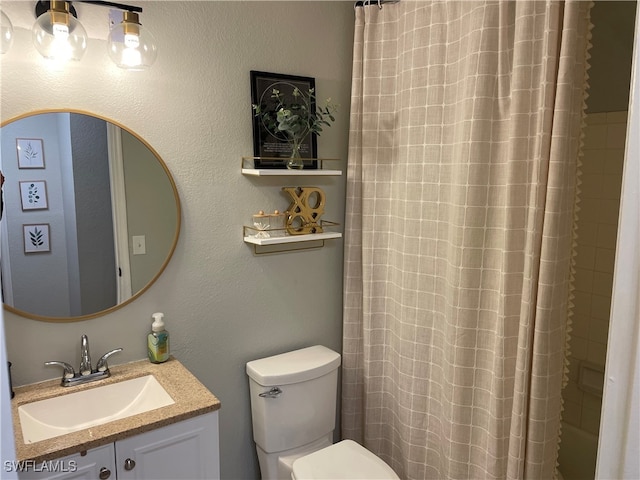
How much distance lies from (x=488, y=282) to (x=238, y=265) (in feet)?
3.32

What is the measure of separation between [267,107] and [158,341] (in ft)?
3.42

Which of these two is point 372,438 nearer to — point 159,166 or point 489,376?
point 489,376

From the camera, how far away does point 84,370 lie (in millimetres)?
1654

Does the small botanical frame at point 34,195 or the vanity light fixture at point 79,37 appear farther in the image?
the small botanical frame at point 34,195

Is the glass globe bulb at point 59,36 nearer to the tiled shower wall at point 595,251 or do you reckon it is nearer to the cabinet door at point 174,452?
the cabinet door at point 174,452

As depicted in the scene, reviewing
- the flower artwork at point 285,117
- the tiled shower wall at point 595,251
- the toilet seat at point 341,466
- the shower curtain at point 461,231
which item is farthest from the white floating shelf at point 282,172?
the tiled shower wall at point 595,251

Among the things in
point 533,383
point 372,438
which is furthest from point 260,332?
point 533,383

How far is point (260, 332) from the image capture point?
2.10m

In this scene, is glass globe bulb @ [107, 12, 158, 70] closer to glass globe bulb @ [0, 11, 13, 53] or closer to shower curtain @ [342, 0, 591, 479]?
glass globe bulb @ [0, 11, 13, 53]

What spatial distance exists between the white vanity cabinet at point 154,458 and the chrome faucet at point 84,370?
15.3 inches

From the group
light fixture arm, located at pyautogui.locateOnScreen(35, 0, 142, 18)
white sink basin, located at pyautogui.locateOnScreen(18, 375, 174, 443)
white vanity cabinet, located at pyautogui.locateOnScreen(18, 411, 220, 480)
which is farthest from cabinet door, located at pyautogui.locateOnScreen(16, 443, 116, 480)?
light fixture arm, located at pyautogui.locateOnScreen(35, 0, 142, 18)

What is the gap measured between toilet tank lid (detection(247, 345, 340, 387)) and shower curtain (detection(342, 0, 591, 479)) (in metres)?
0.22

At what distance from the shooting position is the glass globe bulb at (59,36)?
140 cm

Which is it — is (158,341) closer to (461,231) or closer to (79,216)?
(79,216)
